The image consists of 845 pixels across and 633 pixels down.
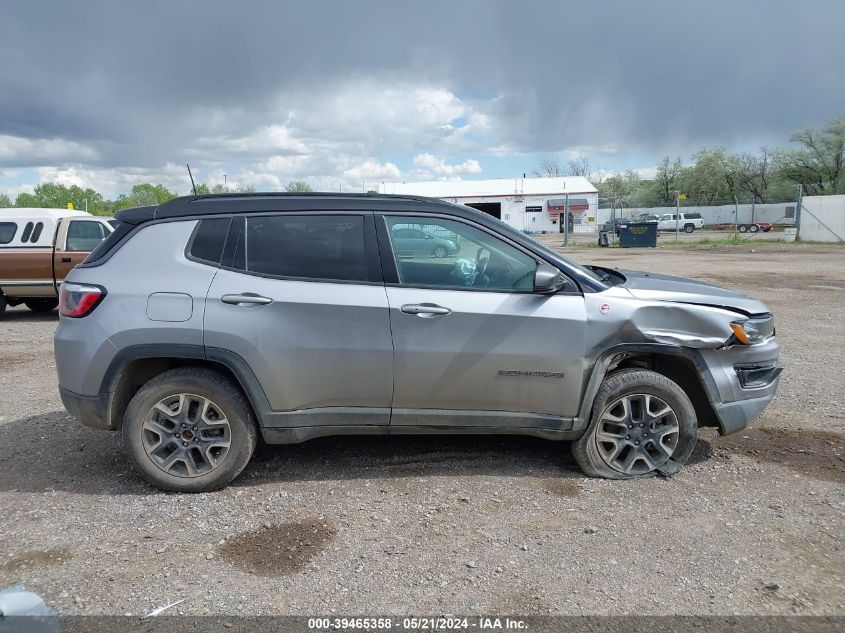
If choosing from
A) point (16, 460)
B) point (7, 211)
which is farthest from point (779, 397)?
point (7, 211)

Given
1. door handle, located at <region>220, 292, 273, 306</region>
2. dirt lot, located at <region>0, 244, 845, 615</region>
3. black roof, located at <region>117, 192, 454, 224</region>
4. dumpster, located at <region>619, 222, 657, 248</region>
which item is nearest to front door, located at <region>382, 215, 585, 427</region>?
black roof, located at <region>117, 192, 454, 224</region>

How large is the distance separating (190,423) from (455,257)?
6.56ft

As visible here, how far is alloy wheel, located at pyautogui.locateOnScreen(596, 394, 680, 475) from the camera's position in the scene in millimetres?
4055

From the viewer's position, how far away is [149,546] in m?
3.40

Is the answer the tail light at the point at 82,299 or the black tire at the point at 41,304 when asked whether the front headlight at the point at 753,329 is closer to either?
the tail light at the point at 82,299

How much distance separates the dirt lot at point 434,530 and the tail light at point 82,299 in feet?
3.87

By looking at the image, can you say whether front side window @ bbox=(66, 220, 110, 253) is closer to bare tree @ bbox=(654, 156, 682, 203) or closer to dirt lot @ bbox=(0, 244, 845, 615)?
dirt lot @ bbox=(0, 244, 845, 615)

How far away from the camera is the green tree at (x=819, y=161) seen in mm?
54000

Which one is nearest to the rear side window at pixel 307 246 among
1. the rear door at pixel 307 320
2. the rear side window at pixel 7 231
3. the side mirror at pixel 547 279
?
the rear door at pixel 307 320

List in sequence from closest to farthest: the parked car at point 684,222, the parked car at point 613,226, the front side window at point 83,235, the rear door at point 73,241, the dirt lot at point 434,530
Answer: the dirt lot at point 434,530
the rear door at point 73,241
the front side window at point 83,235
the parked car at point 613,226
the parked car at point 684,222

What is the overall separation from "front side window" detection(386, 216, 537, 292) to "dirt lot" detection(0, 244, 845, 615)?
133cm

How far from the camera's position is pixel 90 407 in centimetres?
395

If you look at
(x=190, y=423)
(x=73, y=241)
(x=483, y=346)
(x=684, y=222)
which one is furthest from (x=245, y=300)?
(x=684, y=222)

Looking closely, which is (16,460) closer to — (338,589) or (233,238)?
(233,238)
